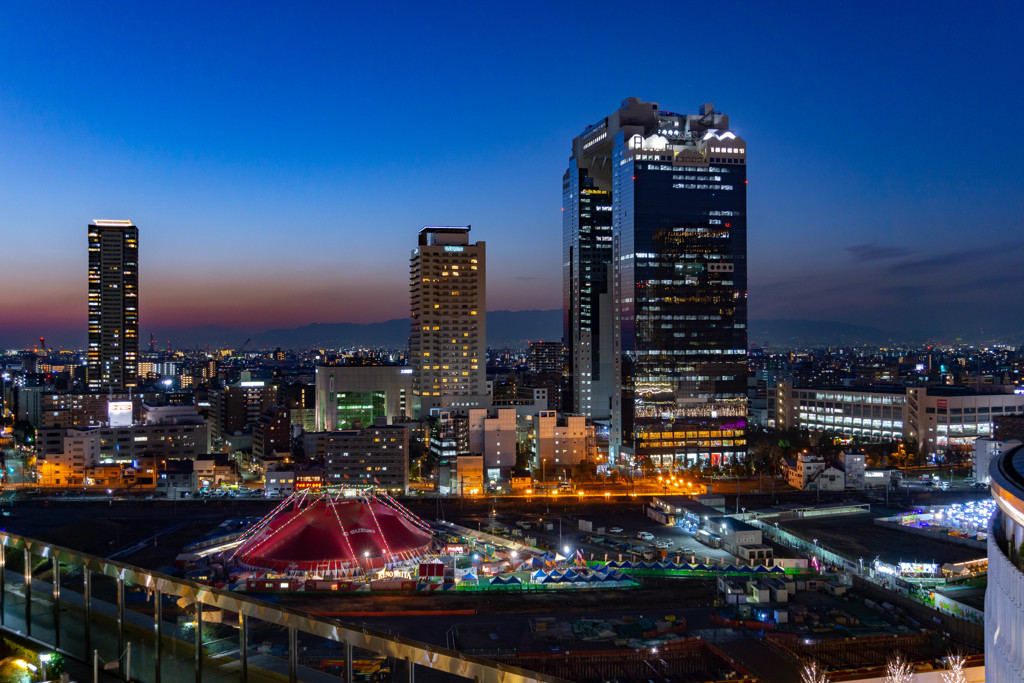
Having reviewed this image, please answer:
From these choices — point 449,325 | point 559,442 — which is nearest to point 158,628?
point 559,442

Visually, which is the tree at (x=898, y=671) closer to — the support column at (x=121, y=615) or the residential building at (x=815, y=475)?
the support column at (x=121, y=615)

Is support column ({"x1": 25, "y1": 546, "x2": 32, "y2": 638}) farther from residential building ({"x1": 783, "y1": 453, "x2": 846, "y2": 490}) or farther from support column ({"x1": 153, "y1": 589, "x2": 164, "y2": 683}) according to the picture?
residential building ({"x1": 783, "y1": 453, "x2": 846, "y2": 490})

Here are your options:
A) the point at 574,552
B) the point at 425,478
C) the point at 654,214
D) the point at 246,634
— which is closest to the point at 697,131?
the point at 654,214

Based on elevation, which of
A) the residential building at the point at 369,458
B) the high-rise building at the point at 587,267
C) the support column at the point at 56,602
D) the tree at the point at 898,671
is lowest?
the tree at the point at 898,671

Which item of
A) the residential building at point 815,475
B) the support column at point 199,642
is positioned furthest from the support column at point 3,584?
the residential building at point 815,475

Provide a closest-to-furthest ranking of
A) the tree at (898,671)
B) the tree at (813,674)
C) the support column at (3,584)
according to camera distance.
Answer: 1. the support column at (3,584)
2. the tree at (813,674)
3. the tree at (898,671)

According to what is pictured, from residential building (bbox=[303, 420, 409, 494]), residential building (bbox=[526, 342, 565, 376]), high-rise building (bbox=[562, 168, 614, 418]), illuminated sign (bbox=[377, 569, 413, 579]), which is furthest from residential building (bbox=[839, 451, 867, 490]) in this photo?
residential building (bbox=[526, 342, 565, 376])

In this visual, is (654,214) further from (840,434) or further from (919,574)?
(919,574)
